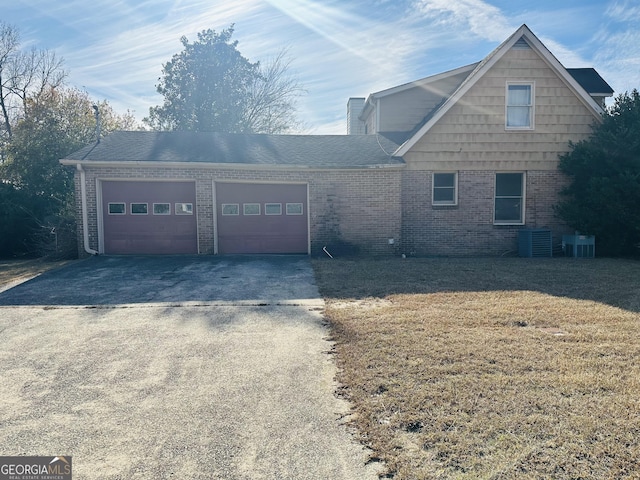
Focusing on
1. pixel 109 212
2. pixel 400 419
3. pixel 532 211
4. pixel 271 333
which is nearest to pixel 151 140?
pixel 109 212

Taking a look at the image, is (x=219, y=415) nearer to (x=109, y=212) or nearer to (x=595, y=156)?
(x=109, y=212)

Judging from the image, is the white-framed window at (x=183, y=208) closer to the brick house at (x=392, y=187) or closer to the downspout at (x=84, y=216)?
the brick house at (x=392, y=187)

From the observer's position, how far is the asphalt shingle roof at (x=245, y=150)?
504 inches

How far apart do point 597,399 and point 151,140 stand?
49.6ft

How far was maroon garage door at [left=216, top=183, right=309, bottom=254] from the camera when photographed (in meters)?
13.1

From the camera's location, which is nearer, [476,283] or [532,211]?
[476,283]

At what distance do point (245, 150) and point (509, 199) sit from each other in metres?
9.00

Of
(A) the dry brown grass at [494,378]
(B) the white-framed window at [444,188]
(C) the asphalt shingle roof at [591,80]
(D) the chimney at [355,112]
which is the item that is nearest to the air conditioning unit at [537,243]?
(B) the white-framed window at [444,188]

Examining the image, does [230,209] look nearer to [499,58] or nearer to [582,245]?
[499,58]

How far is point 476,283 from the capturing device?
8586 mm

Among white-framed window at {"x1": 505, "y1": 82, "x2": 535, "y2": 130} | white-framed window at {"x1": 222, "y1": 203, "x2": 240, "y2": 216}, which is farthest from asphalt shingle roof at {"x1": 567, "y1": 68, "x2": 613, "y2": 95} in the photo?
white-framed window at {"x1": 222, "y1": 203, "x2": 240, "y2": 216}

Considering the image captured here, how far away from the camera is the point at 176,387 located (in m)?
3.91

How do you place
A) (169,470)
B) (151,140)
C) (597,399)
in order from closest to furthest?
(169,470) < (597,399) < (151,140)

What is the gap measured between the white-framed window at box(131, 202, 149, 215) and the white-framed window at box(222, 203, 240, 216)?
2.38 metres
